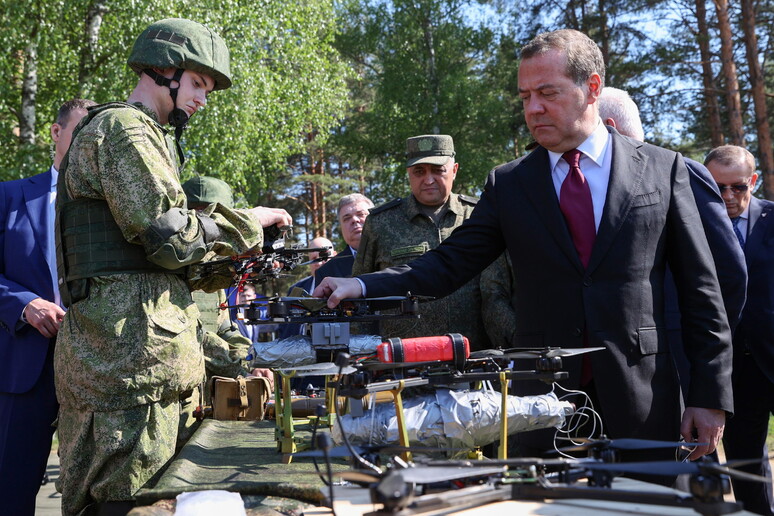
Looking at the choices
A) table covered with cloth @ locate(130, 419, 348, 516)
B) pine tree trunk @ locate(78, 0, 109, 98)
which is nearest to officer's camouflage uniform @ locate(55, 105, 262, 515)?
table covered with cloth @ locate(130, 419, 348, 516)

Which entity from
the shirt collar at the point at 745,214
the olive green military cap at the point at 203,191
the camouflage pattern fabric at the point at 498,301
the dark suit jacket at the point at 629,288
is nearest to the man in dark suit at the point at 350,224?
the olive green military cap at the point at 203,191

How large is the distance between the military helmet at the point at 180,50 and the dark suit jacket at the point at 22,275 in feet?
4.89

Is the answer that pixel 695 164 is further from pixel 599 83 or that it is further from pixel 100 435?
pixel 100 435

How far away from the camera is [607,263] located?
3.07 meters

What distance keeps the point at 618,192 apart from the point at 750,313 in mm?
2613

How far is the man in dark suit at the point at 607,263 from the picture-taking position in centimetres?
304

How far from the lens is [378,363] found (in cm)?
236

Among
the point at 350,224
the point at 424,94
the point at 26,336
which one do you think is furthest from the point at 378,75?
the point at 26,336

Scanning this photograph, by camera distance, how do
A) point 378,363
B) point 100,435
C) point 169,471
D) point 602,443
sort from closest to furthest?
point 602,443 < point 378,363 < point 169,471 < point 100,435

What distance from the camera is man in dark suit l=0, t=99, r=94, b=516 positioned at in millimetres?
4239

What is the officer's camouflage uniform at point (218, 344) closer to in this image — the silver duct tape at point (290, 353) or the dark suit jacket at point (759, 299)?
the silver duct tape at point (290, 353)

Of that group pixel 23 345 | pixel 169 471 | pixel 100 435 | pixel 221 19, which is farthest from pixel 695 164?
pixel 221 19

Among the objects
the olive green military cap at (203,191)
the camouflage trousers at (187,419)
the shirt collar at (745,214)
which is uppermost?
the olive green military cap at (203,191)

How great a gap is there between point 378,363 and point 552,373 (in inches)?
19.5
